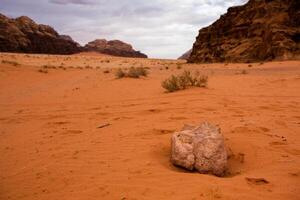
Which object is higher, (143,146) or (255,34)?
(255,34)

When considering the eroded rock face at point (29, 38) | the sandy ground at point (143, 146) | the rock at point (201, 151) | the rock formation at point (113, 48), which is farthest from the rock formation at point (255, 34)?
the rock formation at point (113, 48)

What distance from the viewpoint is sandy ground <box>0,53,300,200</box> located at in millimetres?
3738

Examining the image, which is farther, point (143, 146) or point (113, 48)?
point (113, 48)

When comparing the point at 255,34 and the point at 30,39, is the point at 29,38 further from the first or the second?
the point at 255,34

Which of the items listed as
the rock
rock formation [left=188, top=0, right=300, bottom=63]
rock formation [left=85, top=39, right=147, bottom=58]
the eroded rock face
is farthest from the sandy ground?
rock formation [left=85, top=39, right=147, bottom=58]

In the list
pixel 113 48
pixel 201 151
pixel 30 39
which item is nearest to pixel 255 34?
pixel 201 151

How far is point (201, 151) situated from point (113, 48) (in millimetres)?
106527

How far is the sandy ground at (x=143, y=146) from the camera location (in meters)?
3.74

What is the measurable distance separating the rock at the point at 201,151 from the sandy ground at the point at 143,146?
0.13m

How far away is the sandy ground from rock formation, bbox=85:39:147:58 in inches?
3824

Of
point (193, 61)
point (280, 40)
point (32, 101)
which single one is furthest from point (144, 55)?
point (32, 101)

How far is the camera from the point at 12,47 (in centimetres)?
7212

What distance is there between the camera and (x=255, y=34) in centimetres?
2991

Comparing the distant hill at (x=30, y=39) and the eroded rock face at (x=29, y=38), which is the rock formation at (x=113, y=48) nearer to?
the distant hill at (x=30, y=39)
